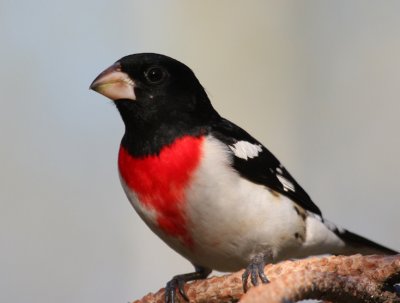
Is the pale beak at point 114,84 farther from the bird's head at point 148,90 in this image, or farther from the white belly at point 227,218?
the white belly at point 227,218

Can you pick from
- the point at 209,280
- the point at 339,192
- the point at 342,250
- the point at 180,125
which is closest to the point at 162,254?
the point at 339,192

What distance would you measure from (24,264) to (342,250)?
2333 millimetres

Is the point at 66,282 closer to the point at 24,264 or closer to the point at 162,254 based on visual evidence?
the point at 24,264

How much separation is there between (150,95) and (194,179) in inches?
14.6

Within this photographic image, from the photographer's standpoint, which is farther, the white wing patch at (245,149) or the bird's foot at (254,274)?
the white wing patch at (245,149)

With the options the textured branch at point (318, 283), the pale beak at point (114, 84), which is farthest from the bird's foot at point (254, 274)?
the pale beak at point (114, 84)

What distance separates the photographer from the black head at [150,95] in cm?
301

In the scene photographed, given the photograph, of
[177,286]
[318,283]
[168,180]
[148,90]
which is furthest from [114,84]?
[318,283]

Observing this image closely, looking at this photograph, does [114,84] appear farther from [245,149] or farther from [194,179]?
[245,149]

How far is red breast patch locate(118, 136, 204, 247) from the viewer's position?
113 inches

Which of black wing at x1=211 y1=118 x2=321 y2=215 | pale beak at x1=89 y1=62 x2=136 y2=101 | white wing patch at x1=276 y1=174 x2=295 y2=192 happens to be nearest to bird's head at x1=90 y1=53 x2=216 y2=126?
pale beak at x1=89 y1=62 x2=136 y2=101

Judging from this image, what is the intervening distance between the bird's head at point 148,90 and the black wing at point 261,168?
107 millimetres

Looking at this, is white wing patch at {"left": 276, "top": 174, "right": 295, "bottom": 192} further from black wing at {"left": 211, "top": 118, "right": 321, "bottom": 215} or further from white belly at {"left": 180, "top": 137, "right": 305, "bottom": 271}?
white belly at {"left": 180, "top": 137, "right": 305, "bottom": 271}

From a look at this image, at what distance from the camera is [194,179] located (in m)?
2.87
